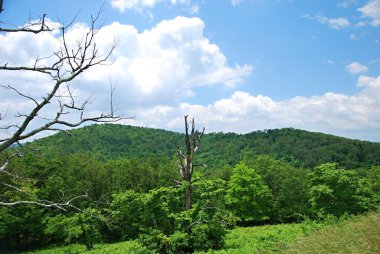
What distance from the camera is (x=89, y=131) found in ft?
462

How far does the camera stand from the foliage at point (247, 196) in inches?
2002

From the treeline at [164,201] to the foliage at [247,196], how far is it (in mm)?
145

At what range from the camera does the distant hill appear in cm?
11225

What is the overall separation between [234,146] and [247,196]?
8457cm

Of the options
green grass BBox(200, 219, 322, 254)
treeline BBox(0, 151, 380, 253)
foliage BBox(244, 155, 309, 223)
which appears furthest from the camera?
foliage BBox(244, 155, 309, 223)

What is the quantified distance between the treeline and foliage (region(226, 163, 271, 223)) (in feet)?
0.48

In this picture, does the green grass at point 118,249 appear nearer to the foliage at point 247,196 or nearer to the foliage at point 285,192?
the foliage at point 247,196

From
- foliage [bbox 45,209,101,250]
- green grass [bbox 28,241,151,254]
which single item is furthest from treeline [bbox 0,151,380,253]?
green grass [bbox 28,241,151,254]

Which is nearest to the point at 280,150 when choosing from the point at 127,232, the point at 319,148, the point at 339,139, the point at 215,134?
the point at 319,148

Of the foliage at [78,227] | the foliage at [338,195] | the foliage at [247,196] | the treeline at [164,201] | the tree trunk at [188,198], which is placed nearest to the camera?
the treeline at [164,201]

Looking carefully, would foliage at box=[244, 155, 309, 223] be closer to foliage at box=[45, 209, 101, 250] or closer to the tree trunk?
foliage at box=[45, 209, 101, 250]

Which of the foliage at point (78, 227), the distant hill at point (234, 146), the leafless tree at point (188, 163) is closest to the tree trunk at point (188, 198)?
the leafless tree at point (188, 163)

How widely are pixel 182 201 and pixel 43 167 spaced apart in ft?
93.1

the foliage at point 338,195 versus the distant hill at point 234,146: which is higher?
the distant hill at point 234,146
